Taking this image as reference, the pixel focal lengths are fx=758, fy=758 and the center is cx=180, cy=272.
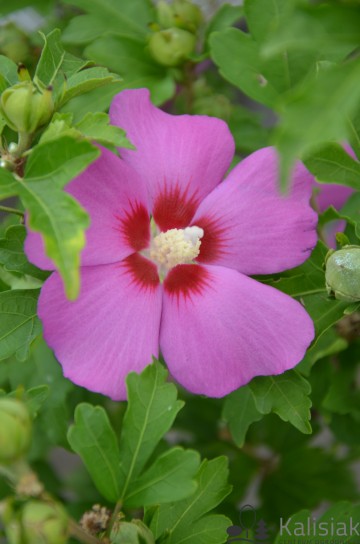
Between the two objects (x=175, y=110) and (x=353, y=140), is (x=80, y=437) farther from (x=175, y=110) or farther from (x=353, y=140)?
(x=175, y=110)

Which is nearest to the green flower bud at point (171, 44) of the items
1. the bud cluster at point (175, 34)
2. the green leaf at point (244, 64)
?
the bud cluster at point (175, 34)

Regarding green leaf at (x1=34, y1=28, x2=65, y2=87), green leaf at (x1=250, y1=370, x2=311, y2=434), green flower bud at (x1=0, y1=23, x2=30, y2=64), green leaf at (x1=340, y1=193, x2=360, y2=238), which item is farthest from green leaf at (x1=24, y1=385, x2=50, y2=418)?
green flower bud at (x1=0, y1=23, x2=30, y2=64)

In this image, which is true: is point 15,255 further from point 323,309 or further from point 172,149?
point 323,309

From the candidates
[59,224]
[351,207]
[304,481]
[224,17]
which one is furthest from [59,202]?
[304,481]

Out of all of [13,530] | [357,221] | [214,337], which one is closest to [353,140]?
[357,221]

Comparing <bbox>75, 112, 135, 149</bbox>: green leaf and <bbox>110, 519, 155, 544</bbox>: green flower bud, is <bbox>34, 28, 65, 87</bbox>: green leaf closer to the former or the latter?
<bbox>75, 112, 135, 149</bbox>: green leaf
